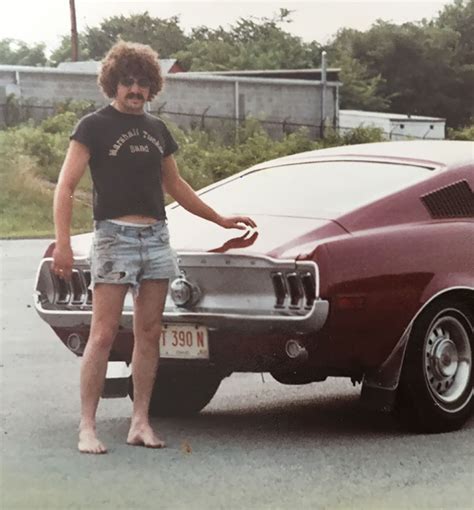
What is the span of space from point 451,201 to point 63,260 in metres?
1.88

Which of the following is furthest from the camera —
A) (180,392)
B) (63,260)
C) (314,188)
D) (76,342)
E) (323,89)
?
(323,89)

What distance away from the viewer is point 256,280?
6.45m

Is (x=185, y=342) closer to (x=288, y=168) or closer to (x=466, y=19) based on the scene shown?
(x=288, y=168)

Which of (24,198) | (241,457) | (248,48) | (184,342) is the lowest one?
(24,198)

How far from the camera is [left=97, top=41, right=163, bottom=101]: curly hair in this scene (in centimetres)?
630

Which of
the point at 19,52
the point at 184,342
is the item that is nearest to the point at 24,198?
the point at 19,52

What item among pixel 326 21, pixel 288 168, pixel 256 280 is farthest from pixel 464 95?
pixel 256 280

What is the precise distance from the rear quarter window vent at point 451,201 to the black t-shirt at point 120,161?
4.33ft

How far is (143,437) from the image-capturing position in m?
6.47

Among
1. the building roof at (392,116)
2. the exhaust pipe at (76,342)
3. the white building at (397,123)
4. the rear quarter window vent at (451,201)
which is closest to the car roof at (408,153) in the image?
the rear quarter window vent at (451,201)

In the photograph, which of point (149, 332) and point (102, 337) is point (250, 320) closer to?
point (149, 332)

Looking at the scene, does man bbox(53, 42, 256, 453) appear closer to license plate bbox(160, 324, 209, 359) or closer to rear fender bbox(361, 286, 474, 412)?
license plate bbox(160, 324, 209, 359)

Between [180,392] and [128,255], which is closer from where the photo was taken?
[128,255]

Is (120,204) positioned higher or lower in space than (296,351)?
higher
